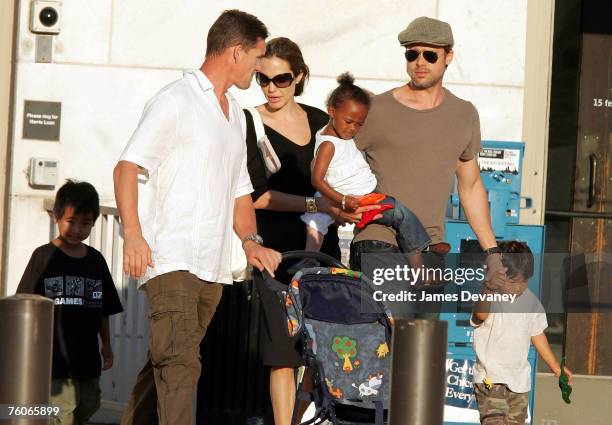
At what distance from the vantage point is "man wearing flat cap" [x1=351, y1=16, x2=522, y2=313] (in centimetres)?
720

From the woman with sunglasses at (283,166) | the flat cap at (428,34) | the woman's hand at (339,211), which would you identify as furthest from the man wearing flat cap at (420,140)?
the woman with sunglasses at (283,166)

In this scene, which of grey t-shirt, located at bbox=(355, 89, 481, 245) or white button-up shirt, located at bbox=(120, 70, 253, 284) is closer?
white button-up shirt, located at bbox=(120, 70, 253, 284)

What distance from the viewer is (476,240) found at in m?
8.74

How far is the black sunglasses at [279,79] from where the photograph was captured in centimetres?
770

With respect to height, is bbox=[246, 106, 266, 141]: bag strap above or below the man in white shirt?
above

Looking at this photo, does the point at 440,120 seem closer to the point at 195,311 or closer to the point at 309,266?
the point at 309,266

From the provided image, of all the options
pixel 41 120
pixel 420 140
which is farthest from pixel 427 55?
pixel 41 120

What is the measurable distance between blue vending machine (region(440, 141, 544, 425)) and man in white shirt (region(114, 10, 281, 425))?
2.25 metres

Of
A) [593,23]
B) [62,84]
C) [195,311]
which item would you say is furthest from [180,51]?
[195,311]

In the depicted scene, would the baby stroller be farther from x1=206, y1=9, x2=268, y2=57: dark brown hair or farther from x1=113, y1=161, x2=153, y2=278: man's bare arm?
x1=206, y1=9, x2=268, y2=57: dark brown hair

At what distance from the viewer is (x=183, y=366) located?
21.7 ft

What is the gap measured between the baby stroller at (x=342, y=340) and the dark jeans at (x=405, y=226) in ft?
1.21

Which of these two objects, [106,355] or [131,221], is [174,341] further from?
[106,355]

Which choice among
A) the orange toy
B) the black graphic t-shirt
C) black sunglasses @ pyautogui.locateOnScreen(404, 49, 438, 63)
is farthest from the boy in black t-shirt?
black sunglasses @ pyautogui.locateOnScreen(404, 49, 438, 63)
